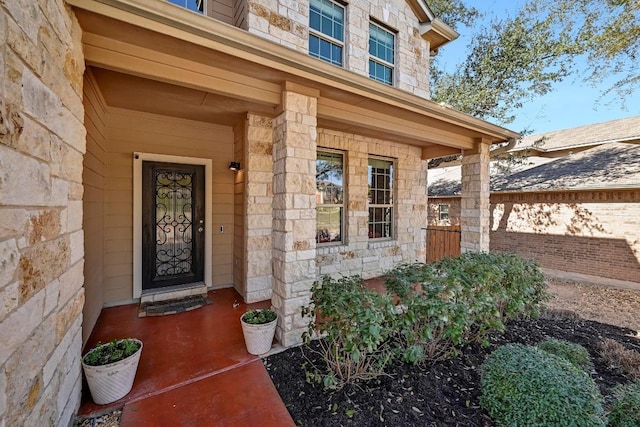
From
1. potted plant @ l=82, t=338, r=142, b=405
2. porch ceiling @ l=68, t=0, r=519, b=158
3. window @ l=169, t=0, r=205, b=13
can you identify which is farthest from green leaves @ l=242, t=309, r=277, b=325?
window @ l=169, t=0, r=205, b=13

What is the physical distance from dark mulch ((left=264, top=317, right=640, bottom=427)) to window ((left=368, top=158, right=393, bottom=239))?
329cm

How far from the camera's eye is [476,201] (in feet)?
17.7

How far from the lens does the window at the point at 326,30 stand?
190 inches

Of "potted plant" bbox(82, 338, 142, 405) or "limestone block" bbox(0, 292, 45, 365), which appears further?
"potted plant" bbox(82, 338, 142, 405)

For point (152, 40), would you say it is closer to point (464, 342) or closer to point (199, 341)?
point (199, 341)

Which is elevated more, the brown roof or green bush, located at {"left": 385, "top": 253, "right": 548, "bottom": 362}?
the brown roof

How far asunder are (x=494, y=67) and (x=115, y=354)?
12196mm

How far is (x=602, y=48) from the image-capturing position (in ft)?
24.4

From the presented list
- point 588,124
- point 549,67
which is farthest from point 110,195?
point 588,124

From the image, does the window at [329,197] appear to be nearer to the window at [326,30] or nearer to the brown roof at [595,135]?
the window at [326,30]

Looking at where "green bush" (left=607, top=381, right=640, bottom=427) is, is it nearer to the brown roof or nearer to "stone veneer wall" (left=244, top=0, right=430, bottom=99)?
"stone veneer wall" (left=244, top=0, right=430, bottom=99)

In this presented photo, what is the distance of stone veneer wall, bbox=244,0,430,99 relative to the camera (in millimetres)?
4137

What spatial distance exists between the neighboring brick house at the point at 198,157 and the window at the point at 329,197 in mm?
39

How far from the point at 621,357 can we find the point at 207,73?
5234 mm
